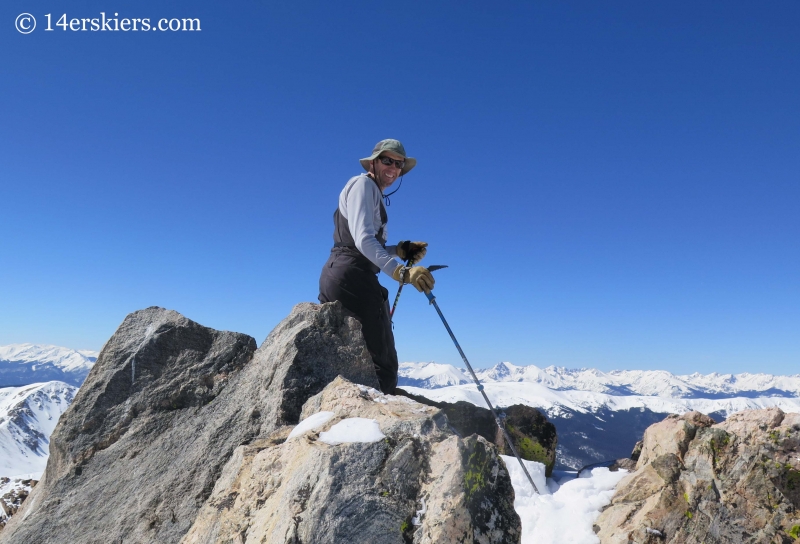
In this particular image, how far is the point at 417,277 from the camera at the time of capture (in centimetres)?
684

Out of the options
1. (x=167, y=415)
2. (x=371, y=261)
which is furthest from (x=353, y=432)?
(x=167, y=415)

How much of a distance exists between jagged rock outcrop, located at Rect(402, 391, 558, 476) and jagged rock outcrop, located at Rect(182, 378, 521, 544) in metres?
7.18

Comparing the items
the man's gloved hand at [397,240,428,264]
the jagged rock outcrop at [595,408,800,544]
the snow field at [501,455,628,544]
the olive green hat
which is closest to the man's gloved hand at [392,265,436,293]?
the man's gloved hand at [397,240,428,264]

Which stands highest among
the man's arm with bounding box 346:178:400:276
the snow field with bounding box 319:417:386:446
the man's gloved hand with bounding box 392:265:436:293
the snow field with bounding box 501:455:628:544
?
the man's arm with bounding box 346:178:400:276

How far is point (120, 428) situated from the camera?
314 inches

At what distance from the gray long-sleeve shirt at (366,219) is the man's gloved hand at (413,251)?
150 cm

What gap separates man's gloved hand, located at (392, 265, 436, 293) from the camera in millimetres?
6820

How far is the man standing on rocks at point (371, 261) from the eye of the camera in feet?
22.7

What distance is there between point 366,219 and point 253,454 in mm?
3652

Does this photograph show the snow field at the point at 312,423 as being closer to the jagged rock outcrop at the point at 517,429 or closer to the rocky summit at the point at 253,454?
the rocky summit at the point at 253,454

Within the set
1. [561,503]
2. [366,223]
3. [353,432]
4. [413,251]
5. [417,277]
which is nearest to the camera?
[353,432]

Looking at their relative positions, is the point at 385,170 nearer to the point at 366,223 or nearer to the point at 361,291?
the point at 366,223

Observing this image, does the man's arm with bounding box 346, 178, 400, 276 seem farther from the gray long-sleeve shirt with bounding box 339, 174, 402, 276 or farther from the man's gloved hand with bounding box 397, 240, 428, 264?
the man's gloved hand with bounding box 397, 240, 428, 264

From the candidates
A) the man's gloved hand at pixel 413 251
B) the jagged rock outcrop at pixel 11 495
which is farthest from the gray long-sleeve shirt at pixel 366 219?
the jagged rock outcrop at pixel 11 495
